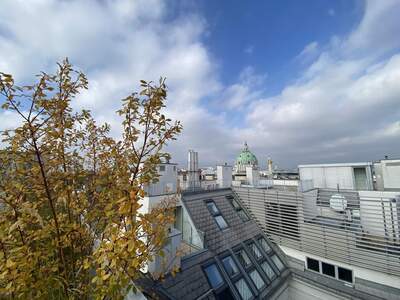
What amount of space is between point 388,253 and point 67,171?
12593 mm

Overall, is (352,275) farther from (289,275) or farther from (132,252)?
(132,252)

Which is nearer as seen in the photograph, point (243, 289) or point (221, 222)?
point (243, 289)

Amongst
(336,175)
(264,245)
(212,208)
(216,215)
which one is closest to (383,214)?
(264,245)

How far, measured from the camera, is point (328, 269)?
1013 cm

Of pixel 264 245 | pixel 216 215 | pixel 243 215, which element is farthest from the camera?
pixel 243 215

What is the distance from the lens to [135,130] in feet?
6.75

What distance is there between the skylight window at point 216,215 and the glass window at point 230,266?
166cm

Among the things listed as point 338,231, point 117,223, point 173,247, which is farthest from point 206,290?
point 338,231

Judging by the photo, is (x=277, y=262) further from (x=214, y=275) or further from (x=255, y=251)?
(x=214, y=275)

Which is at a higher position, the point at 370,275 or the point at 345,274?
the point at 370,275

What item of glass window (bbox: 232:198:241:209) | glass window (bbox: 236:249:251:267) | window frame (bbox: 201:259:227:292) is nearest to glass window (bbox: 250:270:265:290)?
glass window (bbox: 236:249:251:267)

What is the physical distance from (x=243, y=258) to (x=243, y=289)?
5.02 ft

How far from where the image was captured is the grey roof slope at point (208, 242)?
5.85 meters

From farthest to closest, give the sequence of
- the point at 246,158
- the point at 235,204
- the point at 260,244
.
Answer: the point at 246,158 < the point at 235,204 < the point at 260,244
